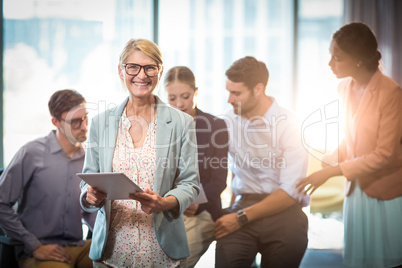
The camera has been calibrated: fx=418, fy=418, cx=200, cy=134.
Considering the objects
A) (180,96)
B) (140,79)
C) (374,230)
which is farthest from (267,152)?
(140,79)

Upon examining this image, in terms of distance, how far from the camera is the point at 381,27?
4.43 meters

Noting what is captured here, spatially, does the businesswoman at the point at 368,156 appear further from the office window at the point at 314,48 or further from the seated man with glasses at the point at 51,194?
the office window at the point at 314,48

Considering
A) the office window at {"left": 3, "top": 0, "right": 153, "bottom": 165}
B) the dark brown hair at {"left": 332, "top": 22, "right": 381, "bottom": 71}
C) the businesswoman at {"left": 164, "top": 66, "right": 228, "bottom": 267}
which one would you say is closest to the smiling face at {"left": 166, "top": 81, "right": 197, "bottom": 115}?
the businesswoman at {"left": 164, "top": 66, "right": 228, "bottom": 267}

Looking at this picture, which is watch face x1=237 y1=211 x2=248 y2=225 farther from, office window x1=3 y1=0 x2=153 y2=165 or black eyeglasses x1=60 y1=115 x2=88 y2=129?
office window x1=3 y1=0 x2=153 y2=165

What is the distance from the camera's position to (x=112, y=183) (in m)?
1.36

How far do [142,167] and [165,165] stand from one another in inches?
3.4

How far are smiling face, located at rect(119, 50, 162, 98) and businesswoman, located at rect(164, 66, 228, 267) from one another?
60cm

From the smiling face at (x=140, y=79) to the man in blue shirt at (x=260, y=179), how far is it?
844mm

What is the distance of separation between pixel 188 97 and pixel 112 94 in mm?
2010

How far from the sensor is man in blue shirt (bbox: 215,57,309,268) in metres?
2.21

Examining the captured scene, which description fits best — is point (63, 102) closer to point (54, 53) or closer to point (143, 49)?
point (143, 49)

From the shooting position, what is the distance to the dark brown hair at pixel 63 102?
2.22 metres

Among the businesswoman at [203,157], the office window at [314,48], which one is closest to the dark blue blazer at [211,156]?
the businesswoman at [203,157]

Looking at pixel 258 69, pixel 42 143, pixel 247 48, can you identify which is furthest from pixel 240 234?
pixel 247 48
